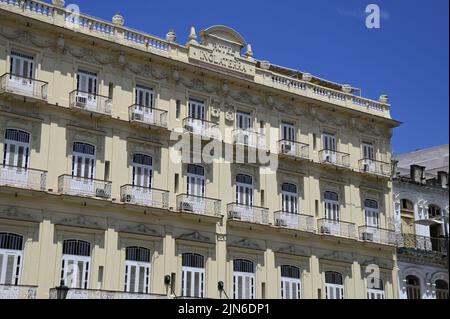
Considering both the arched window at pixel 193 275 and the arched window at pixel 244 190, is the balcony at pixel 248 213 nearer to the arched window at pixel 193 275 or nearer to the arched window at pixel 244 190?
the arched window at pixel 244 190

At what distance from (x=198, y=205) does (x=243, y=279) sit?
12.7 ft

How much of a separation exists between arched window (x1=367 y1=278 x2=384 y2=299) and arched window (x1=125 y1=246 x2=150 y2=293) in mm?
11786

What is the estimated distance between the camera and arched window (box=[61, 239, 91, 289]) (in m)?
26.3

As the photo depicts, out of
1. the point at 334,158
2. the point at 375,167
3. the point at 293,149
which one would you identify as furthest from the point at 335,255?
the point at 375,167

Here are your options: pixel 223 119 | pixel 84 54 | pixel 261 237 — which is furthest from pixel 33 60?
pixel 261 237

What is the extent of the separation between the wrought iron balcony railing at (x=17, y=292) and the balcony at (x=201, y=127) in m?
9.53

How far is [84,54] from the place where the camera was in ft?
94.4

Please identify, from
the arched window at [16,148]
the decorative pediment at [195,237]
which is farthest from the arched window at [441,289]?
the arched window at [16,148]

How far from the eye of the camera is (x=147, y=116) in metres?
29.4

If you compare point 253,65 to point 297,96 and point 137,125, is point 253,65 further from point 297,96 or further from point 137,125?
point 137,125

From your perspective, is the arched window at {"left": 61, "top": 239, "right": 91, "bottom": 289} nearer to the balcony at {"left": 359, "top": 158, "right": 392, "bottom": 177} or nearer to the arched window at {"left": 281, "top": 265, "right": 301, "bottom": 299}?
the arched window at {"left": 281, "top": 265, "right": 301, "bottom": 299}

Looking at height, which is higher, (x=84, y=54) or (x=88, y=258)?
(x=84, y=54)

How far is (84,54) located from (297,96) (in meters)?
10.7

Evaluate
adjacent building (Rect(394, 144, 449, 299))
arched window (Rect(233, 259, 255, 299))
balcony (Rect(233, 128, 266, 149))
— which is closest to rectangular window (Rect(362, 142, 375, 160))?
adjacent building (Rect(394, 144, 449, 299))
